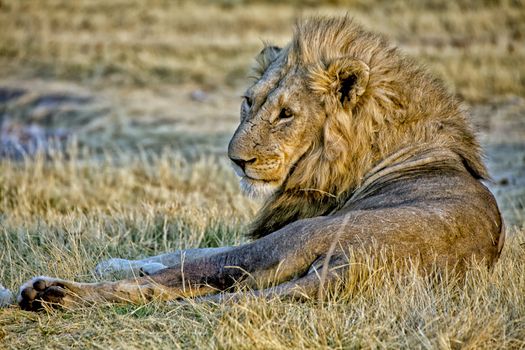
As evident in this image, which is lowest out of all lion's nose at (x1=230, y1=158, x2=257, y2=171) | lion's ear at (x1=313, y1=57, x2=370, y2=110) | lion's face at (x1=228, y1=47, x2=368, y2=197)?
lion's nose at (x1=230, y1=158, x2=257, y2=171)

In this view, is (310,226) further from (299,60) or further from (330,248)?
(299,60)

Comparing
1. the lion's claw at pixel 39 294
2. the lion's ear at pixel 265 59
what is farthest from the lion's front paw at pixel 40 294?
the lion's ear at pixel 265 59

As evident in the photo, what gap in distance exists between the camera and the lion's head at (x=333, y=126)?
4.81 metres

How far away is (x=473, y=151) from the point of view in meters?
4.95

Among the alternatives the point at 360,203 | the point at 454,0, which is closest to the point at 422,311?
the point at 360,203

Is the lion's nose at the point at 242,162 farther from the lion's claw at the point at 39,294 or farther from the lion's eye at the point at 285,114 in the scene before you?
the lion's claw at the point at 39,294

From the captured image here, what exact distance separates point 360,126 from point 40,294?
1957mm

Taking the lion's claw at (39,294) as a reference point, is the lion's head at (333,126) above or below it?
above

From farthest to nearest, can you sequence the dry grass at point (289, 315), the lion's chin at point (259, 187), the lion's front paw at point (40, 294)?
the lion's chin at point (259, 187) → the lion's front paw at point (40, 294) → the dry grass at point (289, 315)

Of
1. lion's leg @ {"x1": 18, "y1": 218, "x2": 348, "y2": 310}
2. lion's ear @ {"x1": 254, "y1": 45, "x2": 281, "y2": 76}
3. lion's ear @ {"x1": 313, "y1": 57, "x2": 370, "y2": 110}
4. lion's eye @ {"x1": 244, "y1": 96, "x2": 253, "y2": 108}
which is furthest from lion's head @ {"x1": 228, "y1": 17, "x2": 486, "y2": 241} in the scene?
lion's leg @ {"x1": 18, "y1": 218, "x2": 348, "y2": 310}

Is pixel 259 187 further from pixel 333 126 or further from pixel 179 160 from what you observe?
pixel 179 160

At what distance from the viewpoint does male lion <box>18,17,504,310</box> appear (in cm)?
411

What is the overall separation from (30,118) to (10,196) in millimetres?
5749

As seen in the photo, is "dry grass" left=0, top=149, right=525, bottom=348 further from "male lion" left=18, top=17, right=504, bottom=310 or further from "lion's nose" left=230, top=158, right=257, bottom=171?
"lion's nose" left=230, top=158, right=257, bottom=171
